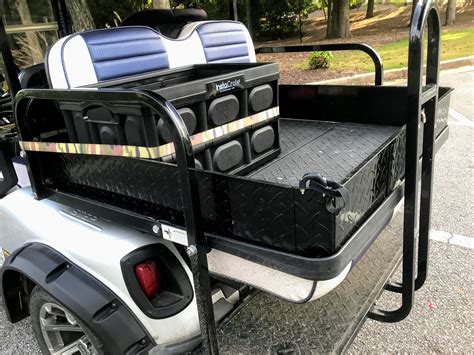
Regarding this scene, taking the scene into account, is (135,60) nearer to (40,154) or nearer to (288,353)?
(40,154)

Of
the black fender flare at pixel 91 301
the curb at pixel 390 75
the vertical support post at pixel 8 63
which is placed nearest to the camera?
the black fender flare at pixel 91 301

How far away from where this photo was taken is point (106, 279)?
1.73m

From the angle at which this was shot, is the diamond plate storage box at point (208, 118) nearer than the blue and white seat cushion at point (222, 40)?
Yes

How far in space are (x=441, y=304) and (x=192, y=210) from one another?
1852 mm

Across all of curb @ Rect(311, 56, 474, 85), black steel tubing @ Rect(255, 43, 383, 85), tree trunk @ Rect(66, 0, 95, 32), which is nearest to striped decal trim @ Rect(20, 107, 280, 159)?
black steel tubing @ Rect(255, 43, 383, 85)

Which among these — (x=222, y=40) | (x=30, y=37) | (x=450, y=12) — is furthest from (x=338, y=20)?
(x=30, y=37)

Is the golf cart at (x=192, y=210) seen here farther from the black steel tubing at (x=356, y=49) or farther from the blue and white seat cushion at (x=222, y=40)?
the black steel tubing at (x=356, y=49)

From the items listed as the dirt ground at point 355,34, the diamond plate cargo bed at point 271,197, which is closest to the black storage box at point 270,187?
the diamond plate cargo bed at point 271,197

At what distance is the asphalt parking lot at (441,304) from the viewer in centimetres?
231

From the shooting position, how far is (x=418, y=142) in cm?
161

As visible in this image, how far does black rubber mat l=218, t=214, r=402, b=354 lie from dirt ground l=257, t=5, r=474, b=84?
7108mm

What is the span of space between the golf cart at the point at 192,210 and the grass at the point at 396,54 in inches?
298

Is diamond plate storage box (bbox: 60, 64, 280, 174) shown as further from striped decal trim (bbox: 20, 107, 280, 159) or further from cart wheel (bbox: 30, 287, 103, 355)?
cart wheel (bbox: 30, 287, 103, 355)

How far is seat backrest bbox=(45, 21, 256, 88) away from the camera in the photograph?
7.41 feet
